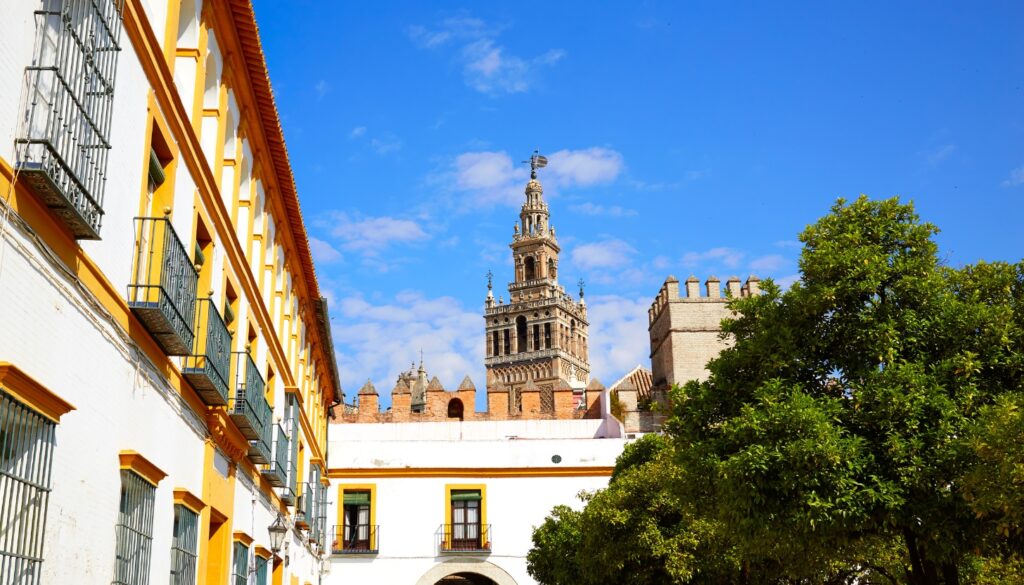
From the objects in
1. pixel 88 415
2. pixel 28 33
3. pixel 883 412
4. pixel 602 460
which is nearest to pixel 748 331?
pixel 883 412

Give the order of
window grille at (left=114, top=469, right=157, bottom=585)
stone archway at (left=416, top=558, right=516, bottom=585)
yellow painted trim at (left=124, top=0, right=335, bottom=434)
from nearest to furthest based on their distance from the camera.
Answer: yellow painted trim at (left=124, top=0, right=335, bottom=434)
window grille at (left=114, top=469, right=157, bottom=585)
stone archway at (left=416, top=558, right=516, bottom=585)

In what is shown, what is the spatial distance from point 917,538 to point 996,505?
2.10 m

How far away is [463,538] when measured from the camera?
102 ft

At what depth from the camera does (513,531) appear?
31.2m

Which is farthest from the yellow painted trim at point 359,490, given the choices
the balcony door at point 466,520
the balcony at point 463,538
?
the balcony door at point 466,520

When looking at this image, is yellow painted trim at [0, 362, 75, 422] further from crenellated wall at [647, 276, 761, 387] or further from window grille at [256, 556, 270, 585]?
crenellated wall at [647, 276, 761, 387]

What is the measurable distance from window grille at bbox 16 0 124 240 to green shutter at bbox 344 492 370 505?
25.3 meters

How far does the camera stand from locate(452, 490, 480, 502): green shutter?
31.7m

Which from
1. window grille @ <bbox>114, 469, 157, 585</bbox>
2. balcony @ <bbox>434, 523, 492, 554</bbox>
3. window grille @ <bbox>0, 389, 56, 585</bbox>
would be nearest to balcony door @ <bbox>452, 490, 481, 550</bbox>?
balcony @ <bbox>434, 523, 492, 554</bbox>

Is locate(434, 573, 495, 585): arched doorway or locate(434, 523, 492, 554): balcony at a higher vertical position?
locate(434, 523, 492, 554): balcony

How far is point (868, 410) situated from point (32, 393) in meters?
9.15

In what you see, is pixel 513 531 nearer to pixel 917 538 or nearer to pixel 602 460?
pixel 602 460

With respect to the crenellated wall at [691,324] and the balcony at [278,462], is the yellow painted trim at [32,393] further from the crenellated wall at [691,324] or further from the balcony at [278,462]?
the crenellated wall at [691,324]

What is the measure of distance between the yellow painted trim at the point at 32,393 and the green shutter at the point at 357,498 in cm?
2546
